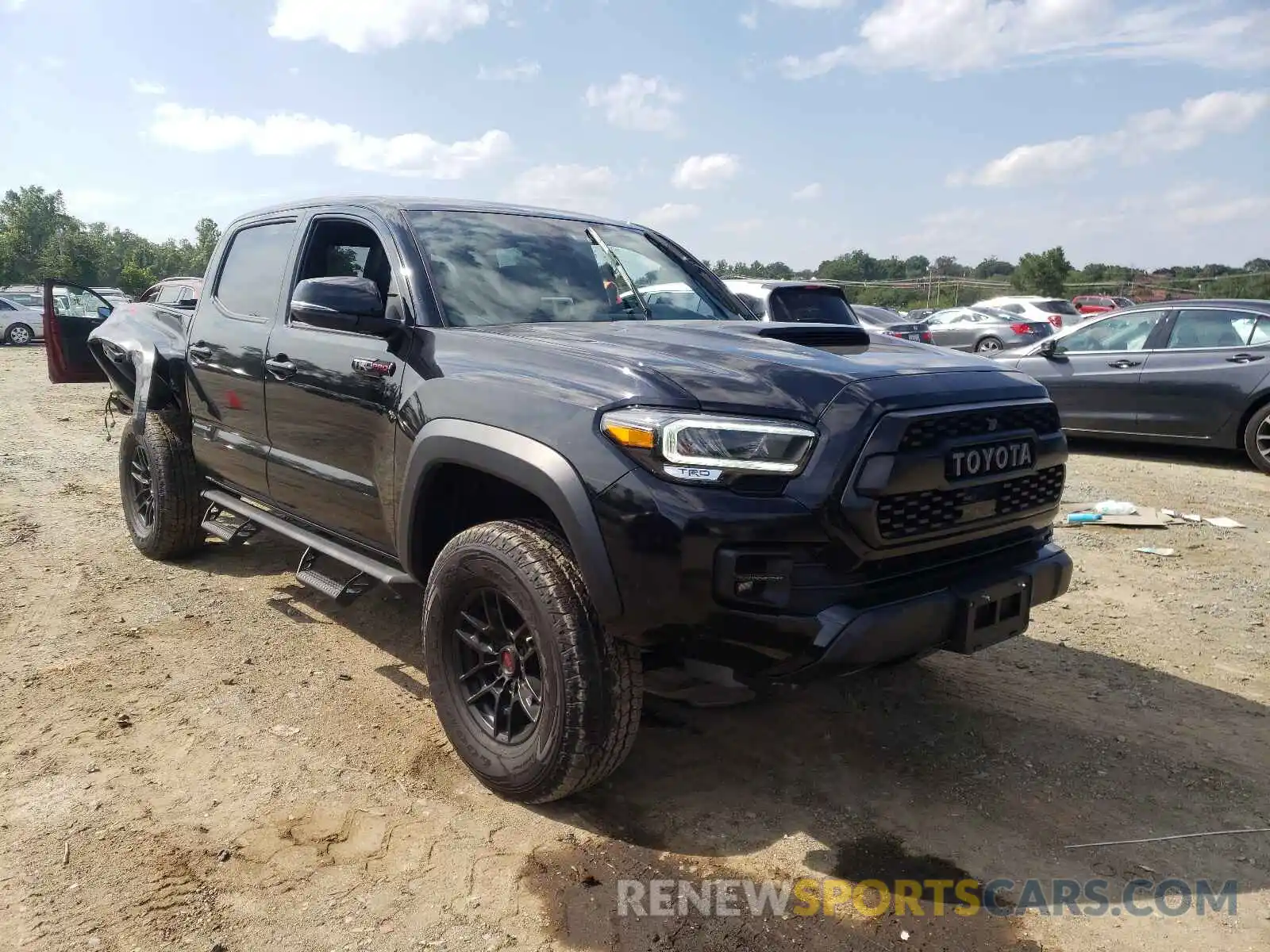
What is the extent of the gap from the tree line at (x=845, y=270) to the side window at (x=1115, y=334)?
3710mm

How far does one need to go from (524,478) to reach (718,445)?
605 millimetres

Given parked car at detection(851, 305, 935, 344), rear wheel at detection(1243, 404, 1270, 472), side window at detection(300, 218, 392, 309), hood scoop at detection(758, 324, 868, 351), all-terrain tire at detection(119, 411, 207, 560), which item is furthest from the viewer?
parked car at detection(851, 305, 935, 344)

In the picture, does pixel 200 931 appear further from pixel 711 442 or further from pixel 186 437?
pixel 186 437

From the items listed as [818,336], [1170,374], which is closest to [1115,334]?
[1170,374]

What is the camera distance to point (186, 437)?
5.26m

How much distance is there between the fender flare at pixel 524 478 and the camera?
2547mm

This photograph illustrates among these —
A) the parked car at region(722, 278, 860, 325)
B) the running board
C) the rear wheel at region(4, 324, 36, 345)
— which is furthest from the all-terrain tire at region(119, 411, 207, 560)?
the rear wheel at region(4, 324, 36, 345)

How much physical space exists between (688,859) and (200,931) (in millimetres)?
1301

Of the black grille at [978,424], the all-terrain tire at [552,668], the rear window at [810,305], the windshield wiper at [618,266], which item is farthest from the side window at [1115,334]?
the all-terrain tire at [552,668]

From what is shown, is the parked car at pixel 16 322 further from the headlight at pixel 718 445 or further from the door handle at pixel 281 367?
the headlight at pixel 718 445

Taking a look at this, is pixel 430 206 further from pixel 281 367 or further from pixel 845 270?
pixel 845 270

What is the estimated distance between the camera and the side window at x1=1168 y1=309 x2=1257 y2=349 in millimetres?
8516

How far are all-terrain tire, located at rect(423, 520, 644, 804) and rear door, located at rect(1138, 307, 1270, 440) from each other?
25.7 ft

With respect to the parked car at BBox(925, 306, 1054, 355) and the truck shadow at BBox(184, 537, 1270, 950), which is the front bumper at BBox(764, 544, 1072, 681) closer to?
the truck shadow at BBox(184, 537, 1270, 950)
